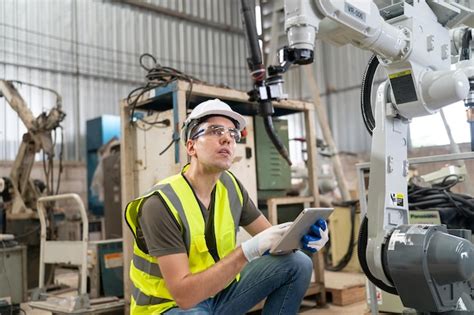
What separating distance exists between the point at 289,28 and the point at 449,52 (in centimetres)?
77

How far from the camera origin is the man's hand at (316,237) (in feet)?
5.22

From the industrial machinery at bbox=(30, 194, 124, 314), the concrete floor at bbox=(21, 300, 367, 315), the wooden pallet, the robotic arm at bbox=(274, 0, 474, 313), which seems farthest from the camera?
the wooden pallet

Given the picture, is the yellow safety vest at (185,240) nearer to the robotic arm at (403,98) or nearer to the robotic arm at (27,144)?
the robotic arm at (403,98)

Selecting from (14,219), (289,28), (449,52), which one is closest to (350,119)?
(14,219)

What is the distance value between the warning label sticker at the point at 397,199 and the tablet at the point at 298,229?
280 millimetres

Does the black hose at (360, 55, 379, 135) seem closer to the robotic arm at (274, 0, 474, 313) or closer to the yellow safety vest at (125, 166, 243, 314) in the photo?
the robotic arm at (274, 0, 474, 313)

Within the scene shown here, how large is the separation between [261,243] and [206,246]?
236mm

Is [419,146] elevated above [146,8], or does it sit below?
below

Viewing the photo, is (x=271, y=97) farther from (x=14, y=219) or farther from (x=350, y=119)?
(x=350, y=119)

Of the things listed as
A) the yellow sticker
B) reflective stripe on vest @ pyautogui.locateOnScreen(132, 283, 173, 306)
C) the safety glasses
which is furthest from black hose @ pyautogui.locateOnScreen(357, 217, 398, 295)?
reflective stripe on vest @ pyautogui.locateOnScreen(132, 283, 173, 306)

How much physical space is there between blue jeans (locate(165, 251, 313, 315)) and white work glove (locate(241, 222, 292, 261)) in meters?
0.22

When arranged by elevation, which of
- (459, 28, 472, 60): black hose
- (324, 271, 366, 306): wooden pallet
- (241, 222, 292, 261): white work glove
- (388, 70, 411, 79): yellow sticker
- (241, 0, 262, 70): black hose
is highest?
(241, 0, 262, 70): black hose

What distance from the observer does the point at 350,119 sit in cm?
808

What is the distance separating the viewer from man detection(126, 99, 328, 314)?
151cm
